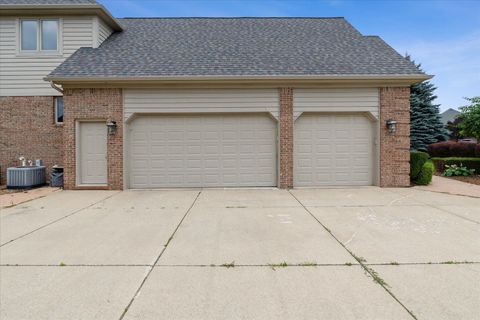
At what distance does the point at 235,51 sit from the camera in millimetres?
11797

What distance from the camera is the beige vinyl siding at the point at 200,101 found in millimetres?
10188

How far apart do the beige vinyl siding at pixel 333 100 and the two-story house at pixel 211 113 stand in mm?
34

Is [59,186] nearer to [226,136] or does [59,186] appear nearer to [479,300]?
[226,136]

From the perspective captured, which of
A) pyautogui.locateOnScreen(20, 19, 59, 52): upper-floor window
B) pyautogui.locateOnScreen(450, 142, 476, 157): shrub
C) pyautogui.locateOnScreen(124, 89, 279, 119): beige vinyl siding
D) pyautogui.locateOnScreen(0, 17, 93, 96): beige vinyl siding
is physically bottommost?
pyautogui.locateOnScreen(450, 142, 476, 157): shrub

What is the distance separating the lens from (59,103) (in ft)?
37.3

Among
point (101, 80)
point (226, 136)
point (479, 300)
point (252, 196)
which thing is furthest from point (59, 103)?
point (479, 300)

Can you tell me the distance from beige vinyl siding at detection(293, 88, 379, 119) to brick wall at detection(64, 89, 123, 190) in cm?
608

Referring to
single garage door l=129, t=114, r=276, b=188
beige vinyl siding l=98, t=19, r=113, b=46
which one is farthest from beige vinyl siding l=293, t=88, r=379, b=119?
beige vinyl siding l=98, t=19, r=113, b=46

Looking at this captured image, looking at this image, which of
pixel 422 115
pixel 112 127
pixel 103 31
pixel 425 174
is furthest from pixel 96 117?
pixel 422 115

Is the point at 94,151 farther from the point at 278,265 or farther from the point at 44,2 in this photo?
the point at 278,265

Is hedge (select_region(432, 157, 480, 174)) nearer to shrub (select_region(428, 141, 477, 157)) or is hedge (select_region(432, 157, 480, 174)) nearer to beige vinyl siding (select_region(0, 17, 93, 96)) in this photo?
shrub (select_region(428, 141, 477, 157))

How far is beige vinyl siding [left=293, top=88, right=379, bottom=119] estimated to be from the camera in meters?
10.3

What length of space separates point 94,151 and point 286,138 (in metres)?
6.60

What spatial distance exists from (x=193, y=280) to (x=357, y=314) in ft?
5.68
